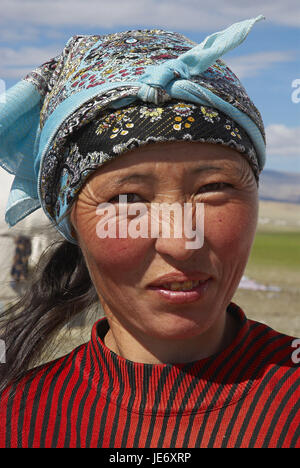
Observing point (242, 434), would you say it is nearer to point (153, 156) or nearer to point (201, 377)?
point (201, 377)

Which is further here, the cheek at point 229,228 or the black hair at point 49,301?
the black hair at point 49,301

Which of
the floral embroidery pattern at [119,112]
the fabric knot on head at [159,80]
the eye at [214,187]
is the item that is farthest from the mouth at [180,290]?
the fabric knot on head at [159,80]

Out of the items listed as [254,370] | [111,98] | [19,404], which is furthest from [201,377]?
[111,98]

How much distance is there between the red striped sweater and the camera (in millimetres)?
1692

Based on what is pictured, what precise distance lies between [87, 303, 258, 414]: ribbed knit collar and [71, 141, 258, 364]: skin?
0.07 m

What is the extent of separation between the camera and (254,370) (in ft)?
5.92

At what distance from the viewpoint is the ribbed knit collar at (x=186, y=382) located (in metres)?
1.75

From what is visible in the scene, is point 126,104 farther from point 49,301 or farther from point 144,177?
point 49,301

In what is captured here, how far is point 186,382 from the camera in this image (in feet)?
5.78

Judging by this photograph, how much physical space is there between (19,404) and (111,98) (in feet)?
3.42

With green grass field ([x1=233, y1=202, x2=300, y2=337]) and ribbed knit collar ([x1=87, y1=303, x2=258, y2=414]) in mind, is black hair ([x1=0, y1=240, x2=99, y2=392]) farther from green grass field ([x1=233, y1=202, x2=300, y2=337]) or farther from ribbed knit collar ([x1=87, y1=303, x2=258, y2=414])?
green grass field ([x1=233, y1=202, x2=300, y2=337])

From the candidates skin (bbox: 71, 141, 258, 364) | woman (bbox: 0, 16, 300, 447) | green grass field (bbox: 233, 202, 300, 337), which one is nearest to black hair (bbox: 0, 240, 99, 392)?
woman (bbox: 0, 16, 300, 447)

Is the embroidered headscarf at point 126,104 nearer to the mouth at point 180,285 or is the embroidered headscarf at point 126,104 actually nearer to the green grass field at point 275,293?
the mouth at point 180,285

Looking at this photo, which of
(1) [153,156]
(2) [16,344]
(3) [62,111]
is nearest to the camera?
(1) [153,156]
